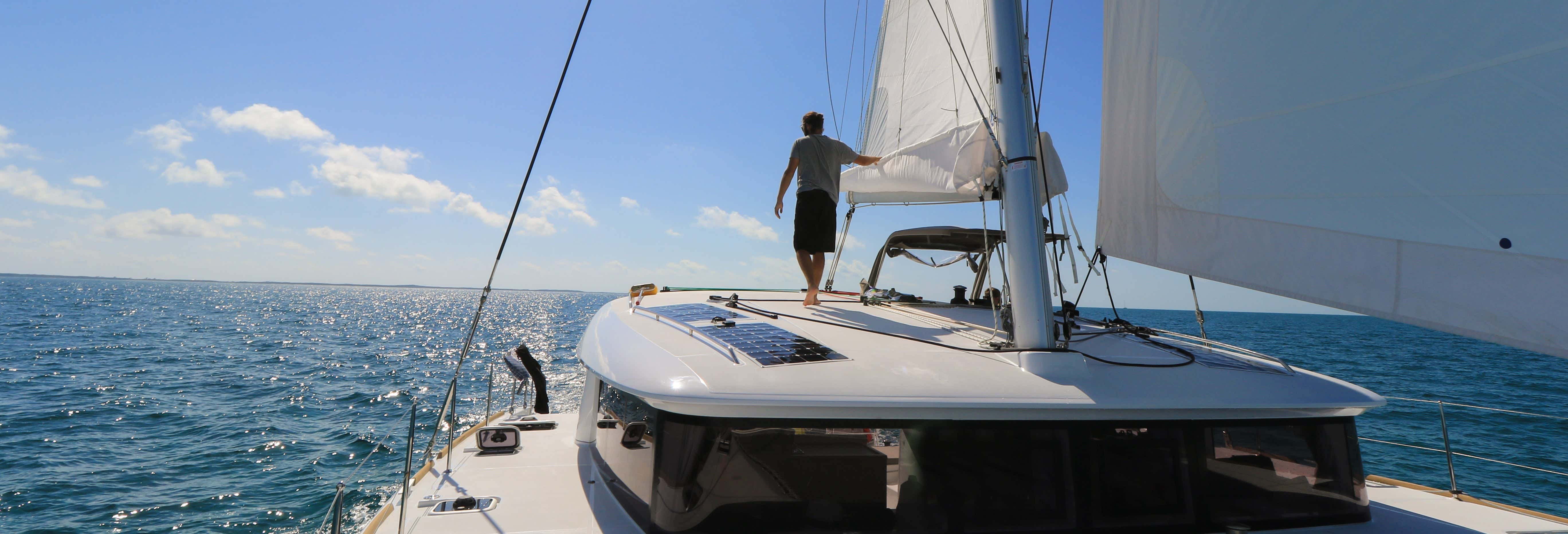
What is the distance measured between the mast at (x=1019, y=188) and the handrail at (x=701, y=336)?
1.21 meters

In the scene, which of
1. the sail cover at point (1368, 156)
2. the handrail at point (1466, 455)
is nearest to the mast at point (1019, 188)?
the sail cover at point (1368, 156)

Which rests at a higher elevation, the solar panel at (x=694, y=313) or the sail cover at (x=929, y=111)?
the sail cover at (x=929, y=111)

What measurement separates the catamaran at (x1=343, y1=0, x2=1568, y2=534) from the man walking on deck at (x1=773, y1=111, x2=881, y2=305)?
4.75ft

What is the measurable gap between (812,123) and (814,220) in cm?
77

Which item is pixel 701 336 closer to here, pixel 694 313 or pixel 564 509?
pixel 694 313

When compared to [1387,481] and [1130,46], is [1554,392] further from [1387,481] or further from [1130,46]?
[1130,46]

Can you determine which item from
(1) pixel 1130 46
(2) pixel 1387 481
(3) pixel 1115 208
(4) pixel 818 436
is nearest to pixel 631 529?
(4) pixel 818 436

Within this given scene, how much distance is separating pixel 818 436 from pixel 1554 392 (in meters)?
31.0

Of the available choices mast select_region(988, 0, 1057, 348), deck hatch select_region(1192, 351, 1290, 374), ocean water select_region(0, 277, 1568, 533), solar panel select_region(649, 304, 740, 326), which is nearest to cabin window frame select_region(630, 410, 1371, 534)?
deck hatch select_region(1192, 351, 1290, 374)

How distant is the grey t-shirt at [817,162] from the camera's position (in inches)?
189

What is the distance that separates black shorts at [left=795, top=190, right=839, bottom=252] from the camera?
4832 millimetres

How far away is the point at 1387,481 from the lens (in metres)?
4.23

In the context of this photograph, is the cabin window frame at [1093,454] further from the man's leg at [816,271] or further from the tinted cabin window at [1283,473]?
the man's leg at [816,271]

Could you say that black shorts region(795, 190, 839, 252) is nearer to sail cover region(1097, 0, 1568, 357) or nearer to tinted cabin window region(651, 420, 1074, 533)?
sail cover region(1097, 0, 1568, 357)
